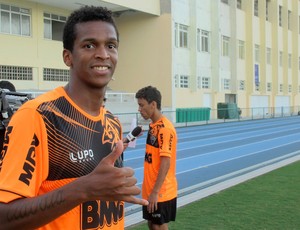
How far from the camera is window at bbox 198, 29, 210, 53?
35781 millimetres

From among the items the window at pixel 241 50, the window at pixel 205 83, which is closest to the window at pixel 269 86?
the window at pixel 241 50

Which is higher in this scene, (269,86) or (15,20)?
(15,20)

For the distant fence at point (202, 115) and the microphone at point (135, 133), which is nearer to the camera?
the microphone at point (135, 133)

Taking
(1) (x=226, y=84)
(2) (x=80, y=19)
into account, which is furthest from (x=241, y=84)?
(2) (x=80, y=19)

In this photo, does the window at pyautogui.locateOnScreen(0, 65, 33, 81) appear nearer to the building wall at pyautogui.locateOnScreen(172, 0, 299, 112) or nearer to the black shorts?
the building wall at pyautogui.locateOnScreen(172, 0, 299, 112)

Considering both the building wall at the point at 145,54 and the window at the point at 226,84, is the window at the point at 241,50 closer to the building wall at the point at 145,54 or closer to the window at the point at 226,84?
the window at the point at 226,84

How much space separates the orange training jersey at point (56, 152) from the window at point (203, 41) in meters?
34.4

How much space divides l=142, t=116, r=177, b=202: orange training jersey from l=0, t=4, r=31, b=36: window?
2317cm

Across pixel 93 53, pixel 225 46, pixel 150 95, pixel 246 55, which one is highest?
pixel 225 46

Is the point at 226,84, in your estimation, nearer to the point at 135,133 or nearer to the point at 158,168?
the point at 158,168

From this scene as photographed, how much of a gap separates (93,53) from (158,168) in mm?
2492

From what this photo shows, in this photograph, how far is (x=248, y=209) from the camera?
656cm

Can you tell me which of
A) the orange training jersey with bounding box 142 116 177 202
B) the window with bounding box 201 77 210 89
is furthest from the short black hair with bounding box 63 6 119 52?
the window with bounding box 201 77 210 89

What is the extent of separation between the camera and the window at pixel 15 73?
24953mm
